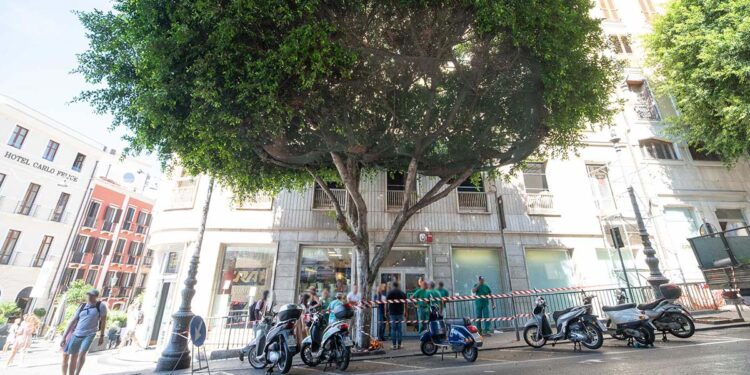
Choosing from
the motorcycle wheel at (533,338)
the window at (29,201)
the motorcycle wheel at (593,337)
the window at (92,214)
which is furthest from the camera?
the window at (92,214)

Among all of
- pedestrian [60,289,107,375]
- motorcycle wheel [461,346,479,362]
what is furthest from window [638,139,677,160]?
pedestrian [60,289,107,375]

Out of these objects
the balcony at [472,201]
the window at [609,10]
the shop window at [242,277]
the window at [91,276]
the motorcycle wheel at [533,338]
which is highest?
the window at [609,10]

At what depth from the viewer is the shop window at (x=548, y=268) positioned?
46.2ft

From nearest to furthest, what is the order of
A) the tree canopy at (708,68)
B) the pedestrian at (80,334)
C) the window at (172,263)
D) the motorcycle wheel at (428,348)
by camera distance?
1. the pedestrian at (80,334)
2. the motorcycle wheel at (428,348)
3. the tree canopy at (708,68)
4. the window at (172,263)

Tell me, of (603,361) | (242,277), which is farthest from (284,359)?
(242,277)

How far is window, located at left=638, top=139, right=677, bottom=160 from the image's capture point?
55.8 feet

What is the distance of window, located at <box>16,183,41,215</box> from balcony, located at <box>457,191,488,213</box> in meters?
31.2

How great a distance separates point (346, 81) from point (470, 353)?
22.4 ft

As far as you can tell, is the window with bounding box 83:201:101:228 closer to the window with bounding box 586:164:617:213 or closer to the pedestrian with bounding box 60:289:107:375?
the pedestrian with bounding box 60:289:107:375

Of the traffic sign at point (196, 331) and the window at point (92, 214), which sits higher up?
the window at point (92, 214)

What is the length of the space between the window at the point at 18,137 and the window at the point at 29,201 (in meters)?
3.11

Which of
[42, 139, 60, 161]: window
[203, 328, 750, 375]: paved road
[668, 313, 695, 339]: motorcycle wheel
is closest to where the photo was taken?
[203, 328, 750, 375]: paved road

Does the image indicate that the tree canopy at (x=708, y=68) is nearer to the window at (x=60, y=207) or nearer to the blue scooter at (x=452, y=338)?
the blue scooter at (x=452, y=338)

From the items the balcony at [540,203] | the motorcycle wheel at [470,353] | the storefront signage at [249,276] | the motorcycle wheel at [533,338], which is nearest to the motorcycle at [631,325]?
the motorcycle wheel at [533,338]
